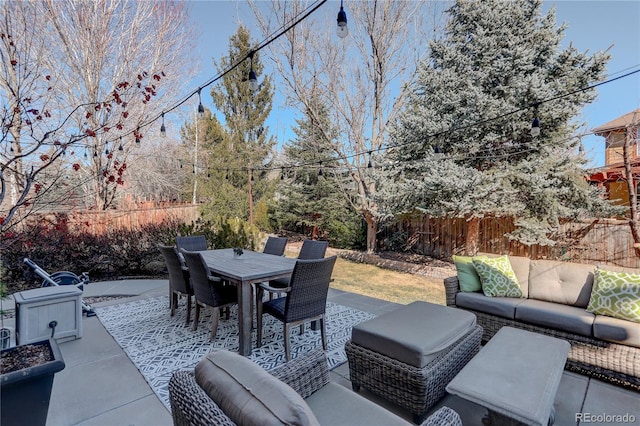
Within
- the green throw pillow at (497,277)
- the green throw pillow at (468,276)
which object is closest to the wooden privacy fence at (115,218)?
the green throw pillow at (468,276)

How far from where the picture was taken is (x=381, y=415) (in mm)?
1486

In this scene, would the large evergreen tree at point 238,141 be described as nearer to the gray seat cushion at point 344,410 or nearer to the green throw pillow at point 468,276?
the green throw pillow at point 468,276

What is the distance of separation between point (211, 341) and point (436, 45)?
7.53 m

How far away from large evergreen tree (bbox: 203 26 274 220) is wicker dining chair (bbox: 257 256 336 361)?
32.2ft

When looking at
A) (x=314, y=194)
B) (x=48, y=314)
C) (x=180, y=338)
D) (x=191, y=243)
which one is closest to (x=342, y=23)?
(x=180, y=338)

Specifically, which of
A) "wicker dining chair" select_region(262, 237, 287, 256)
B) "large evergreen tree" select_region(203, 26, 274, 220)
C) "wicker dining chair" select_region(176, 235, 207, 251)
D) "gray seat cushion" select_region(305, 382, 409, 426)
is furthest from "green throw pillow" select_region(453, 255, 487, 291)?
"large evergreen tree" select_region(203, 26, 274, 220)

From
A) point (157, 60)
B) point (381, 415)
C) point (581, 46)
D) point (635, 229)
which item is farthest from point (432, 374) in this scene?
point (157, 60)

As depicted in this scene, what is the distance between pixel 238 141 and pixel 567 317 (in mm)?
13423

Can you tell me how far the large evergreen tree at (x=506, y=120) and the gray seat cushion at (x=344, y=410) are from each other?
5506 millimetres

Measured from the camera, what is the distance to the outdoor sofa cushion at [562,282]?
3.13 metres

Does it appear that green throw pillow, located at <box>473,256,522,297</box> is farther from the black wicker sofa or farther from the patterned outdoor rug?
the patterned outdoor rug

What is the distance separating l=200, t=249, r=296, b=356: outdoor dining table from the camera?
306 centimetres

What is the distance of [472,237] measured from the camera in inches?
298

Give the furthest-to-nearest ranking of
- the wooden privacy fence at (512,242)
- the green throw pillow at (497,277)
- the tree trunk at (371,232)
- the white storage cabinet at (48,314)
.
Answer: the tree trunk at (371,232) < the wooden privacy fence at (512,242) < the green throw pillow at (497,277) < the white storage cabinet at (48,314)
